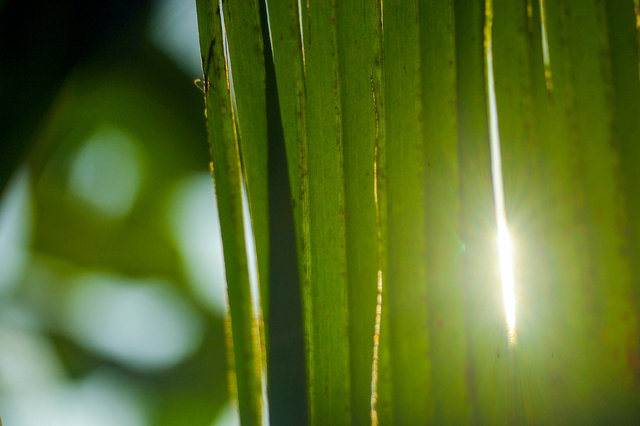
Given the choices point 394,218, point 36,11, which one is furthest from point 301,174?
point 36,11

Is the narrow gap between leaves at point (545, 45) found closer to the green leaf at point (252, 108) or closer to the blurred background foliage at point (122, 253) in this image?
the green leaf at point (252, 108)

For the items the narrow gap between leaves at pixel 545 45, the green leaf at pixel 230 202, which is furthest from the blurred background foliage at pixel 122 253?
the narrow gap between leaves at pixel 545 45

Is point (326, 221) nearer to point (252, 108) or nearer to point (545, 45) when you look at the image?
point (252, 108)

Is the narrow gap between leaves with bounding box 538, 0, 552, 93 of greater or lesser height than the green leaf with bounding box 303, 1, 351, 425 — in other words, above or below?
above

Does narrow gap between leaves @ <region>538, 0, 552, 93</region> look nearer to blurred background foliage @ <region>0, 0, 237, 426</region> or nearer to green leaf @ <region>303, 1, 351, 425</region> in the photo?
green leaf @ <region>303, 1, 351, 425</region>

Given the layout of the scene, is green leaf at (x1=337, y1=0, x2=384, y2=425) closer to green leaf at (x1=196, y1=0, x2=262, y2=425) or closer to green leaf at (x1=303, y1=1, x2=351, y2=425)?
green leaf at (x1=303, y1=1, x2=351, y2=425)

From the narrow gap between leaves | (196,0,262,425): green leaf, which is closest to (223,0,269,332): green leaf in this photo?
(196,0,262,425): green leaf

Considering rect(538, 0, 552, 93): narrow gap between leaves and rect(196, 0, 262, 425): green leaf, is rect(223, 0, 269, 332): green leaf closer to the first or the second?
rect(196, 0, 262, 425): green leaf

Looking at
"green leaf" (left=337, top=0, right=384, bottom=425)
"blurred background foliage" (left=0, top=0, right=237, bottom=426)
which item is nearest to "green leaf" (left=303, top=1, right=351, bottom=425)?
"green leaf" (left=337, top=0, right=384, bottom=425)

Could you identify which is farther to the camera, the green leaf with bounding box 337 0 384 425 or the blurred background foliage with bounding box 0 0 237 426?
the blurred background foliage with bounding box 0 0 237 426
